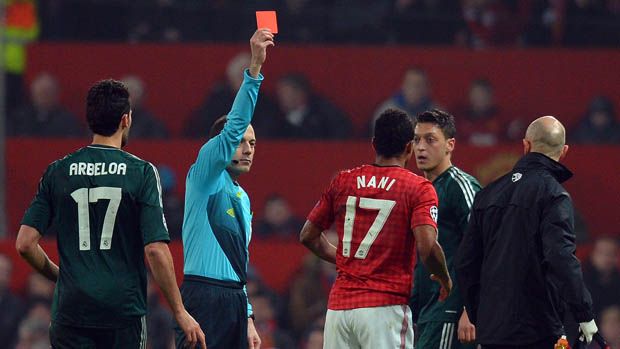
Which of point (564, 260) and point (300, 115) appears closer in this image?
point (564, 260)

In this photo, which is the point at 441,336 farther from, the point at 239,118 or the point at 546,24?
the point at 546,24

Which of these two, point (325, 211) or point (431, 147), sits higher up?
point (431, 147)

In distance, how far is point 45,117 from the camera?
14.2m

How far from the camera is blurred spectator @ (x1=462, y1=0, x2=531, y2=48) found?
1521 cm

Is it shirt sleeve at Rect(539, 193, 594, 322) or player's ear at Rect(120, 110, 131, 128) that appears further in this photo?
shirt sleeve at Rect(539, 193, 594, 322)

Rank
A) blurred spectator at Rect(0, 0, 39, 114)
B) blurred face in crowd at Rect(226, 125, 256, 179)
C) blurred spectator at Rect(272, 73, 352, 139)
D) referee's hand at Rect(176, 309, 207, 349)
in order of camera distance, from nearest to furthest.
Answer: referee's hand at Rect(176, 309, 207, 349) < blurred face in crowd at Rect(226, 125, 256, 179) < blurred spectator at Rect(272, 73, 352, 139) < blurred spectator at Rect(0, 0, 39, 114)

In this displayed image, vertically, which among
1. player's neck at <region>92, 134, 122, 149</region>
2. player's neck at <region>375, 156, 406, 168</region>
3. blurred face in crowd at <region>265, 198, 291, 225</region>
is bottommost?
player's neck at <region>92, 134, 122, 149</region>

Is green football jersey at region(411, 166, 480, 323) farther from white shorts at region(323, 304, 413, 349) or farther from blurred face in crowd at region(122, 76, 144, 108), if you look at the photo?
blurred face in crowd at region(122, 76, 144, 108)

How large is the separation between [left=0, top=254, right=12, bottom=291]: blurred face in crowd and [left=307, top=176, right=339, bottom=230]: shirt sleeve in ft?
20.3

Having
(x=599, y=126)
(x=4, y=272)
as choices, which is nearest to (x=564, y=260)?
(x=4, y=272)

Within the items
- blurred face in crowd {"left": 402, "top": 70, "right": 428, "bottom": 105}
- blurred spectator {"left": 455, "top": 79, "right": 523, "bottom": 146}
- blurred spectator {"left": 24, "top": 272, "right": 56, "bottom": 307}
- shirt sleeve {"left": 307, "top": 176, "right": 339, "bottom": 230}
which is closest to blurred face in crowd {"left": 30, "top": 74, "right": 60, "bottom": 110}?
blurred spectator {"left": 24, "top": 272, "right": 56, "bottom": 307}

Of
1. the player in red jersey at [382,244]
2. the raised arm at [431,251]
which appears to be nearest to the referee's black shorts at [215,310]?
the player in red jersey at [382,244]

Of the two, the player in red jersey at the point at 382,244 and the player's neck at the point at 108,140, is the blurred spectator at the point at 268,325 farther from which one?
the player's neck at the point at 108,140

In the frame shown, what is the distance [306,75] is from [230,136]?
23.2ft
